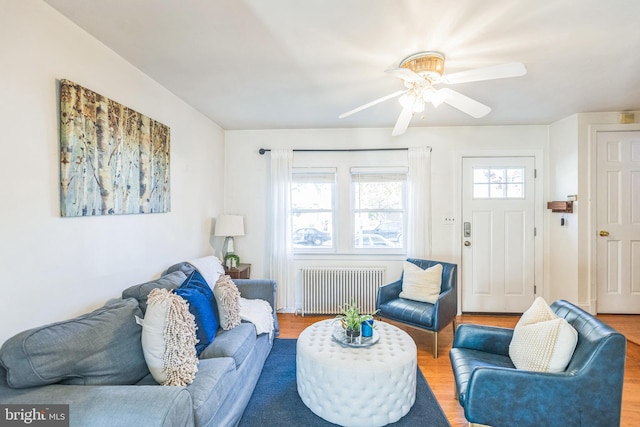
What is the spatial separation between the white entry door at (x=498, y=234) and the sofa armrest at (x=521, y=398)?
2373 mm

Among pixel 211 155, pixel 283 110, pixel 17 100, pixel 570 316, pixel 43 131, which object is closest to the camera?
pixel 17 100

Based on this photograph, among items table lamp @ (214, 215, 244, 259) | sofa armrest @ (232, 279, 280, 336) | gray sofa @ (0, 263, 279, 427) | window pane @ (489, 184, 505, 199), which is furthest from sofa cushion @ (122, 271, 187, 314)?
window pane @ (489, 184, 505, 199)

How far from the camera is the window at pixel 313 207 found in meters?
3.86

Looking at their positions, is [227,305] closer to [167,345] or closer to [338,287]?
[167,345]

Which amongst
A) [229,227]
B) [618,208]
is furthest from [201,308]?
[618,208]

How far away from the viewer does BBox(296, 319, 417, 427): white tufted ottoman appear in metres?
1.71

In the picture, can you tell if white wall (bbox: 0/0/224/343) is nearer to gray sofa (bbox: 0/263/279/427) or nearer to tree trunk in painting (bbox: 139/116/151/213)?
tree trunk in painting (bbox: 139/116/151/213)

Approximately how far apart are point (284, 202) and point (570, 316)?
293 cm

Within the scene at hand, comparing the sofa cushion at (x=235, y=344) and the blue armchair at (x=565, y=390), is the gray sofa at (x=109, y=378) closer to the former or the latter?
the sofa cushion at (x=235, y=344)

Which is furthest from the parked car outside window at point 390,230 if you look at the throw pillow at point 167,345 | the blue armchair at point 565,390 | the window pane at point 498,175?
the throw pillow at point 167,345

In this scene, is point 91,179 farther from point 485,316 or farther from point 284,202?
point 485,316

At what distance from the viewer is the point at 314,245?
3889 mm

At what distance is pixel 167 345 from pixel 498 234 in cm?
383

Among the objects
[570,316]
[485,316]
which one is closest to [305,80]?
[570,316]
